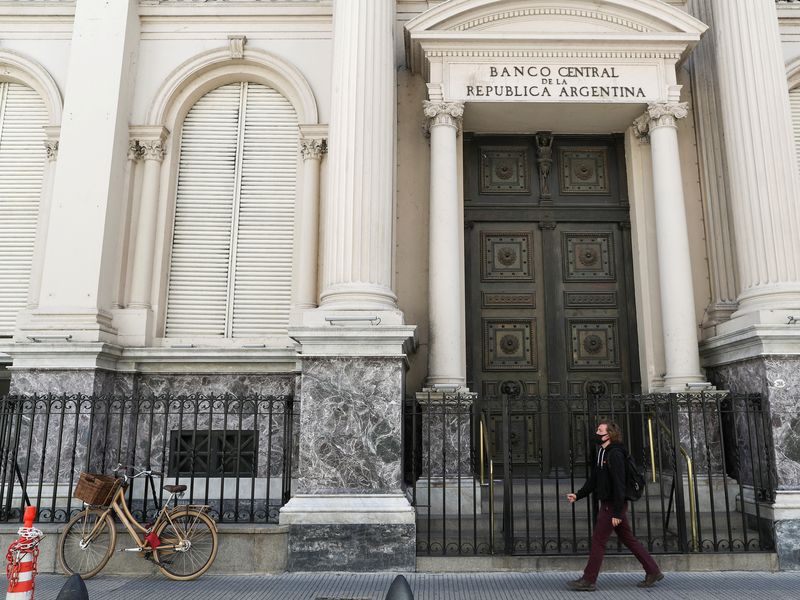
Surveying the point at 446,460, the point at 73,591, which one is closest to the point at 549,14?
the point at 446,460

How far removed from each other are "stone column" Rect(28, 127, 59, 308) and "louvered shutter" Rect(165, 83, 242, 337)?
6.99ft

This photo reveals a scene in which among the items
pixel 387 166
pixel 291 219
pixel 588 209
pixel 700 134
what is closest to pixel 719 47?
pixel 700 134

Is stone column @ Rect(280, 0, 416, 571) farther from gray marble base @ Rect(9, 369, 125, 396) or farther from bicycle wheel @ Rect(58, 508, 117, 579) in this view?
gray marble base @ Rect(9, 369, 125, 396)

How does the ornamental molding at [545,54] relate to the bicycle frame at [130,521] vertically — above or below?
above

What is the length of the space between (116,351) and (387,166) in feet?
16.1

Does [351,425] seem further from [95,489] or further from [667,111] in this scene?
[667,111]

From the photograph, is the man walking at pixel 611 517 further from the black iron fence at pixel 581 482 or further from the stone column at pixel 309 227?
the stone column at pixel 309 227

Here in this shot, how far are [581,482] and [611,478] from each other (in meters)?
3.34

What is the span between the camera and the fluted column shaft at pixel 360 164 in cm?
857

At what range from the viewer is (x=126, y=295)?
10.9m

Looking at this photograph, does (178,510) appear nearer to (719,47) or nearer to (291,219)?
(291,219)

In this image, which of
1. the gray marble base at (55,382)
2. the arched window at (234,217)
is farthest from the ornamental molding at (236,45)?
the gray marble base at (55,382)

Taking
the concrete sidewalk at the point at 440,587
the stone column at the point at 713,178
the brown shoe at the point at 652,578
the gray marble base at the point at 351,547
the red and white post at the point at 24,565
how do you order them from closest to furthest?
the red and white post at the point at 24,565, the concrete sidewalk at the point at 440,587, the brown shoe at the point at 652,578, the gray marble base at the point at 351,547, the stone column at the point at 713,178

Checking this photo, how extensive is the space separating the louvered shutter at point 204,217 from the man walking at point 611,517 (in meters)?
6.64
